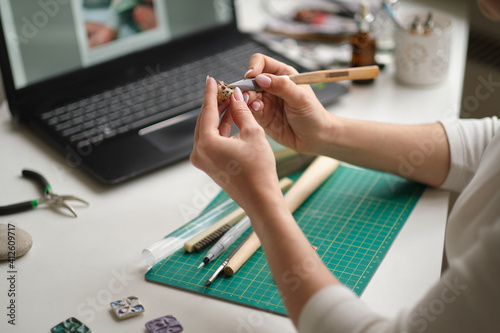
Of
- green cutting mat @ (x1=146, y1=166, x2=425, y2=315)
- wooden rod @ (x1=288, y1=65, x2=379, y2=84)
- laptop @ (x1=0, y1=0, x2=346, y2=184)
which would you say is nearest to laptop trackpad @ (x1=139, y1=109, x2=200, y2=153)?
laptop @ (x1=0, y1=0, x2=346, y2=184)

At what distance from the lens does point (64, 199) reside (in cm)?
95

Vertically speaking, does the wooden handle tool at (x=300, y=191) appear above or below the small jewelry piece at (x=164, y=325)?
above

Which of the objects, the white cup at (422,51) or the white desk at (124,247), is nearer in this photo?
the white desk at (124,247)

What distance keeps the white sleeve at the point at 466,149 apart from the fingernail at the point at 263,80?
0.31 metres

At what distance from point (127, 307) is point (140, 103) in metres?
0.51

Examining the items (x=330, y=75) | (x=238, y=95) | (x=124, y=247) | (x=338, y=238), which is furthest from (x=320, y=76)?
(x=124, y=247)

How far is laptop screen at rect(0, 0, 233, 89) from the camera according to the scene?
1082 mm

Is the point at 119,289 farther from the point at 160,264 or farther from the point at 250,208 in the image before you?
the point at 250,208

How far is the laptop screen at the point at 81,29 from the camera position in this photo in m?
1.08

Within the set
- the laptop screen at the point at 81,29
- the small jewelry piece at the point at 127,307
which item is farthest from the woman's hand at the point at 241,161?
the laptop screen at the point at 81,29

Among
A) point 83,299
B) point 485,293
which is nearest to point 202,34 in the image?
point 83,299

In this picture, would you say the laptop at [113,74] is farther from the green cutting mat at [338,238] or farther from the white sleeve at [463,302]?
the white sleeve at [463,302]

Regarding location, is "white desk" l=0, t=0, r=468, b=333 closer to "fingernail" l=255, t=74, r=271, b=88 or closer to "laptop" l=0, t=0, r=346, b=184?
"laptop" l=0, t=0, r=346, b=184

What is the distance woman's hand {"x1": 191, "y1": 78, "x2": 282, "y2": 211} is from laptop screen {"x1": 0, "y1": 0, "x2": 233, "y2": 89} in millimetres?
517
